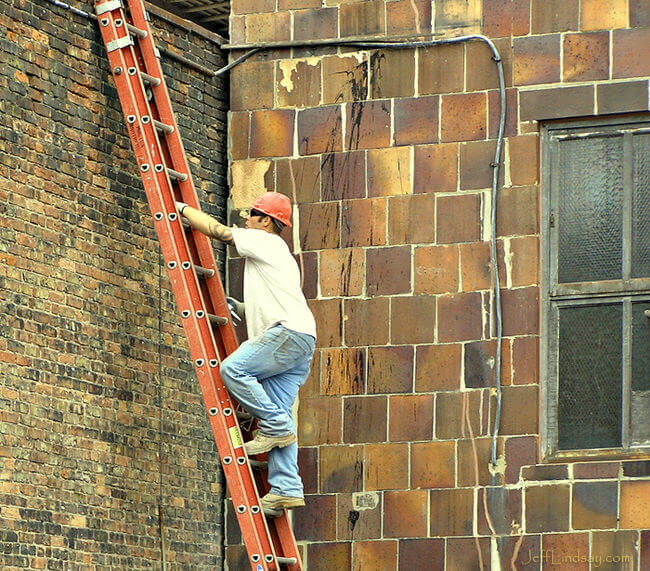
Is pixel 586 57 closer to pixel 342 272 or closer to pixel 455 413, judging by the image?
pixel 342 272

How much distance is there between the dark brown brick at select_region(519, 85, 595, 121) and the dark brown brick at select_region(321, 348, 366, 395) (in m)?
2.11

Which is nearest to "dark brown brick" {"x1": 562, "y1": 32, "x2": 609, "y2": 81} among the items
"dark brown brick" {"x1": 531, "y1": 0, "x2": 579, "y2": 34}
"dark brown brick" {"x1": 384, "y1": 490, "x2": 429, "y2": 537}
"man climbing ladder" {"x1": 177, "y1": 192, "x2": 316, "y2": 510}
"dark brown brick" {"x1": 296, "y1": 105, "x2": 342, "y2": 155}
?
"dark brown brick" {"x1": 531, "y1": 0, "x2": 579, "y2": 34}

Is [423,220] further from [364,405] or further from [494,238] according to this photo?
[364,405]

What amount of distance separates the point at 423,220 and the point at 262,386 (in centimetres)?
189

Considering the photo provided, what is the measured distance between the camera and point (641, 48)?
1119 cm

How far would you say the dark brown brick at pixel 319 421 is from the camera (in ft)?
38.0

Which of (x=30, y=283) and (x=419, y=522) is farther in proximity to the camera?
(x=419, y=522)

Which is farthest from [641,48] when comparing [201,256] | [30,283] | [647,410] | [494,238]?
[30,283]

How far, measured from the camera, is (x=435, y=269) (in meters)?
11.5

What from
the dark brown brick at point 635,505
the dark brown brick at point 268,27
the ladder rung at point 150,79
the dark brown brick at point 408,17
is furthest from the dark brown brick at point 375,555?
the dark brown brick at point 268,27

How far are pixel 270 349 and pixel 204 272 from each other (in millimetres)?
751

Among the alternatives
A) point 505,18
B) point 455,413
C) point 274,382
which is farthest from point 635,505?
point 505,18

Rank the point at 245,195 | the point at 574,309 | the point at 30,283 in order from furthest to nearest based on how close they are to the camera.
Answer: the point at 245,195
the point at 574,309
the point at 30,283

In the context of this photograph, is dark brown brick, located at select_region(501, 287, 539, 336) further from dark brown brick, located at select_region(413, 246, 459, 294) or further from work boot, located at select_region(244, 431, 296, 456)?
work boot, located at select_region(244, 431, 296, 456)
